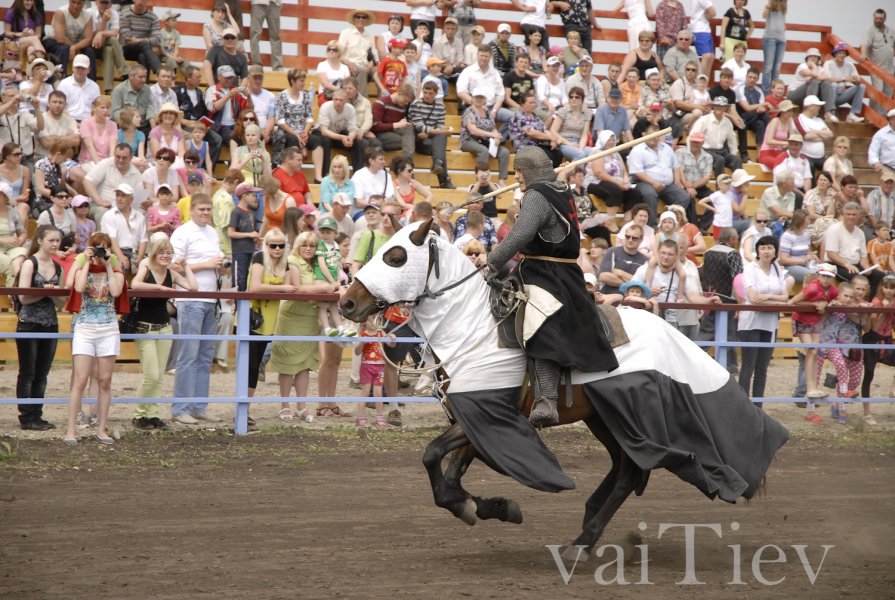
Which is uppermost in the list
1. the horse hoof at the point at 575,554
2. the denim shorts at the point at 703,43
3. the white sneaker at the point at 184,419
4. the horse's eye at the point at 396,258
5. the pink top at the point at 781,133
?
the denim shorts at the point at 703,43

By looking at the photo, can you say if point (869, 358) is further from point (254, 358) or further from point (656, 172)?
point (254, 358)

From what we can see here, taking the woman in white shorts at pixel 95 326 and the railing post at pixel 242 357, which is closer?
the woman in white shorts at pixel 95 326

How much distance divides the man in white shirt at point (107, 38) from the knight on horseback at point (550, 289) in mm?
10363

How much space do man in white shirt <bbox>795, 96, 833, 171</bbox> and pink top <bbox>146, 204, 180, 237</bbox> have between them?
10727mm

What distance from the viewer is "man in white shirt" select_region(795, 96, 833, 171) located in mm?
18672

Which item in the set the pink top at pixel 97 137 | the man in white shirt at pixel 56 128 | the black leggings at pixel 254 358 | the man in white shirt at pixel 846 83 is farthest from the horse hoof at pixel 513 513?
the man in white shirt at pixel 846 83

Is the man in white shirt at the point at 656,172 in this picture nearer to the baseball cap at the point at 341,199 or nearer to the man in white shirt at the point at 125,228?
the baseball cap at the point at 341,199

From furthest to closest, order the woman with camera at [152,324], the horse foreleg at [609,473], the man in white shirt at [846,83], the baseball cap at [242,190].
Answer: the man in white shirt at [846,83], the baseball cap at [242,190], the woman with camera at [152,324], the horse foreleg at [609,473]

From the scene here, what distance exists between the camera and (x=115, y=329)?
9891mm

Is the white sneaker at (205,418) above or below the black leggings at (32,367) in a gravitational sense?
below

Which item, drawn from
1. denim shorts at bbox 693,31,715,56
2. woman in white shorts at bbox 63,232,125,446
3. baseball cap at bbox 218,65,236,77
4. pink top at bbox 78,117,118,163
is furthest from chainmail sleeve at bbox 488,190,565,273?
denim shorts at bbox 693,31,715,56

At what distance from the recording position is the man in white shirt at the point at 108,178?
13.0 meters

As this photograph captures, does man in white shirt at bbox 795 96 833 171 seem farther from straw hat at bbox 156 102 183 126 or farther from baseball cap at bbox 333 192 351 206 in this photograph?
straw hat at bbox 156 102 183 126

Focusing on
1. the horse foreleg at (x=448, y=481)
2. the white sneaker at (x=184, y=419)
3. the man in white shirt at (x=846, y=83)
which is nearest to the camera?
the horse foreleg at (x=448, y=481)
